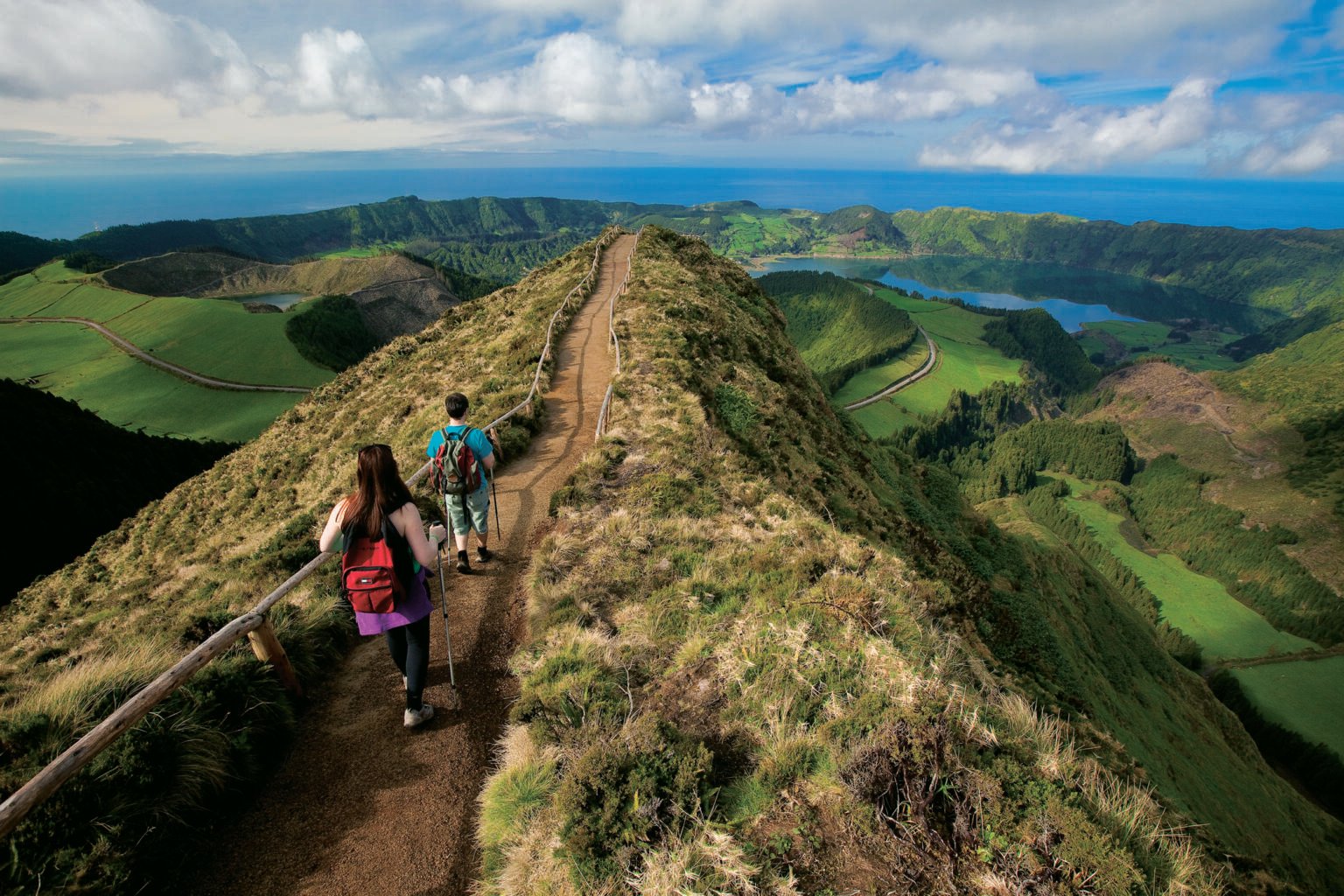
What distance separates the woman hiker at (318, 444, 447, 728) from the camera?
5848 mm

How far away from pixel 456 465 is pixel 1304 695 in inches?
4769

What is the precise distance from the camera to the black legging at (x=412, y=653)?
21.1ft

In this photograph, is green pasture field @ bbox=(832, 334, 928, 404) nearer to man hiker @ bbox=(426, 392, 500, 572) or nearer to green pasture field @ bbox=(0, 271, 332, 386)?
green pasture field @ bbox=(0, 271, 332, 386)

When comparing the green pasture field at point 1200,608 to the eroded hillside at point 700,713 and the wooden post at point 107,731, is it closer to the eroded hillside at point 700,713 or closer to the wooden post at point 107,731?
the eroded hillside at point 700,713

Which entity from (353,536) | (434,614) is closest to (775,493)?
(434,614)

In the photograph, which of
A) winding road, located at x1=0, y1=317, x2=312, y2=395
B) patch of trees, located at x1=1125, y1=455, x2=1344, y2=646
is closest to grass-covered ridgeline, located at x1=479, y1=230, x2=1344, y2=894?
winding road, located at x1=0, y1=317, x2=312, y2=395

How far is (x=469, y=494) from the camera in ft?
30.9

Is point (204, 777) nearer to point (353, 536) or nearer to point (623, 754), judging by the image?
point (353, 536)

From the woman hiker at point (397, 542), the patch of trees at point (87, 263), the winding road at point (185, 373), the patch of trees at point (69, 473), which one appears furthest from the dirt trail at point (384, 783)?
the patch of trees at point (87, 263)

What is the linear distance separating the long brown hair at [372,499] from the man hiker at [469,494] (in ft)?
10.4

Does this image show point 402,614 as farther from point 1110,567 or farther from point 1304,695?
point 1110,567

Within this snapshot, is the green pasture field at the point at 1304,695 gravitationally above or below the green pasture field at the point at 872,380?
below

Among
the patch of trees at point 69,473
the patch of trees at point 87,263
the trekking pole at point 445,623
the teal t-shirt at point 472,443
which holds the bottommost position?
the patch of trees at point 69,473

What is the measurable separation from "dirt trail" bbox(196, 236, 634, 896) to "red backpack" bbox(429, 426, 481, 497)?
183cm
